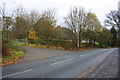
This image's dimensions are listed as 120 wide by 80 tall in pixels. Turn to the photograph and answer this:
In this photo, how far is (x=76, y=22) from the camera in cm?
3038

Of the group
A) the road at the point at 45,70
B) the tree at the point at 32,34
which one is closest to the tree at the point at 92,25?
the tree at the point at 32,34

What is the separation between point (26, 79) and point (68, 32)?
25.4m

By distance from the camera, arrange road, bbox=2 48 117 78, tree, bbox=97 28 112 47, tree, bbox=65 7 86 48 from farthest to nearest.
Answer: tree, bbox=97 28 112 47, tree, bbox=65 7 86 48, road, bbox=2 48 117 78

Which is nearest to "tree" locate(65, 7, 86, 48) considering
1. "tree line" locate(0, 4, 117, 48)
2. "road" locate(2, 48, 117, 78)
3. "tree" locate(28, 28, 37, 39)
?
"tree line" locate(0, 4, 117, 48)

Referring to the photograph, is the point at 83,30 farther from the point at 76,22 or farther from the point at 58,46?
the point at 58,46

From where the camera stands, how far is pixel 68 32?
30547 millimetres

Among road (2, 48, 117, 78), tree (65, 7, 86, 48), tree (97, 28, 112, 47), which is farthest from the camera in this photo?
tree (97, 28, 112, 47)

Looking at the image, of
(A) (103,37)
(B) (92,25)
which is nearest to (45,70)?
(B) (92,25)

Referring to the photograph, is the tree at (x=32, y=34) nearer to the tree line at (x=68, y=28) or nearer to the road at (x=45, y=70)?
the tree line at (x=68, y=28)

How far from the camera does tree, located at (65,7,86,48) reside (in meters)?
30.2

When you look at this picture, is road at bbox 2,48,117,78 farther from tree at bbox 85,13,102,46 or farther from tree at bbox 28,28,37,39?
tree at bbox 28,28,37,39

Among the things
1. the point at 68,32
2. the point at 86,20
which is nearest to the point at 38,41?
the point at 68,32

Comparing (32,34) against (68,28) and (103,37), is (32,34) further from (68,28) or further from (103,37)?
(103,37)

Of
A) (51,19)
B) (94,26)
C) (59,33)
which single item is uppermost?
(51,19)
